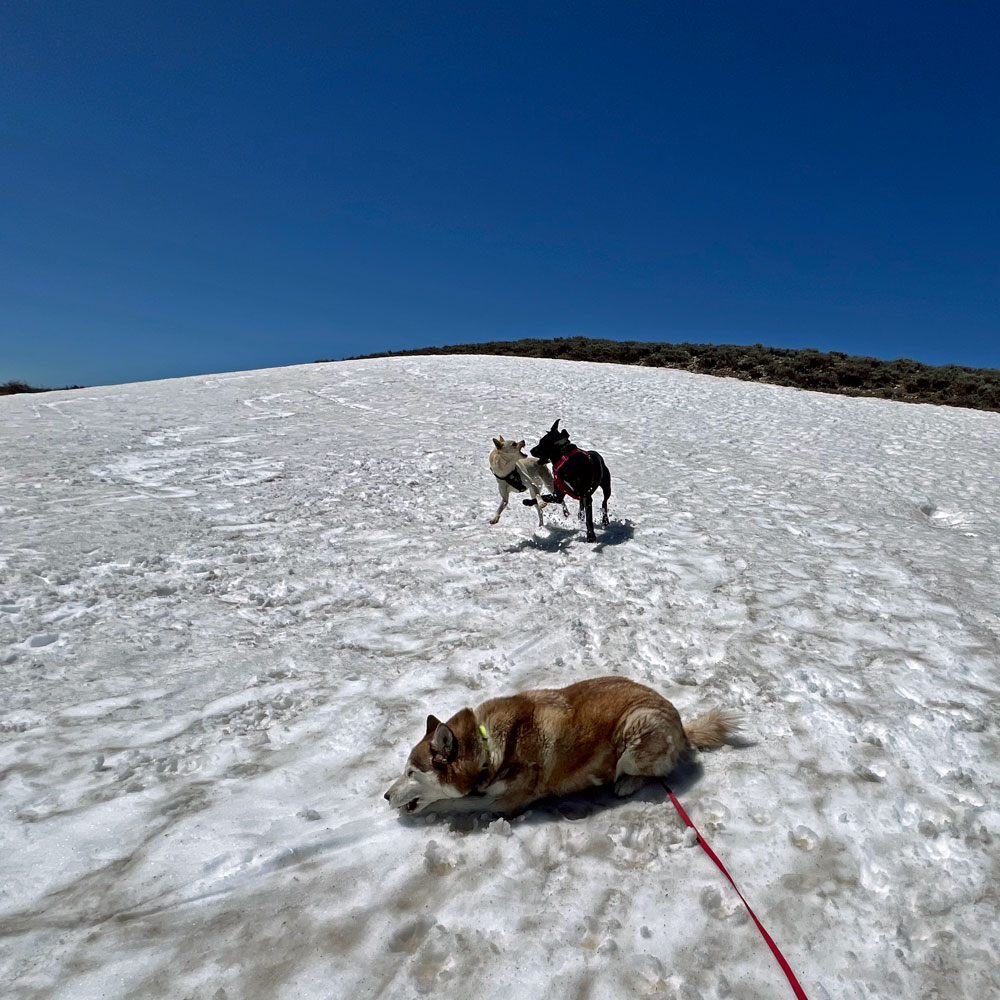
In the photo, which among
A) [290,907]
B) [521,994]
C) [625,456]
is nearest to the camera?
[521,994]

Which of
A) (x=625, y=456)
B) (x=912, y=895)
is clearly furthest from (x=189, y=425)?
(x=912, y=895)

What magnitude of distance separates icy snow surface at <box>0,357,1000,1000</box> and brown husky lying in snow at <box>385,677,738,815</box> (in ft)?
0.54

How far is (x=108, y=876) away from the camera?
9.92 ft

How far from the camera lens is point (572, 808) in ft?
11.7

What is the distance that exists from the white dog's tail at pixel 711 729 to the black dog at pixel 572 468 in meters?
4.79

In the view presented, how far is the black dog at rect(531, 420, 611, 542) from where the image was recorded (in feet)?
28.3

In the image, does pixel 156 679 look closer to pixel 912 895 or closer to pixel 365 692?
pixel 365 692

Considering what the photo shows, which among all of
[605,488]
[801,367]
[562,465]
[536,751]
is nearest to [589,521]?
[605,488]

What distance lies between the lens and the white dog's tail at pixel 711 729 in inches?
158

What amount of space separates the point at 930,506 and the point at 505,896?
12.0m

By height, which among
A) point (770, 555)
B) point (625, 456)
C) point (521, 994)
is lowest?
point (521, 994)

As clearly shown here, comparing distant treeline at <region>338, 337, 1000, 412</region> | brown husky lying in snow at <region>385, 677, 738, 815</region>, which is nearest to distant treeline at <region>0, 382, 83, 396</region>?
distant treeline at <region>338, 337, 1000, 412</region>

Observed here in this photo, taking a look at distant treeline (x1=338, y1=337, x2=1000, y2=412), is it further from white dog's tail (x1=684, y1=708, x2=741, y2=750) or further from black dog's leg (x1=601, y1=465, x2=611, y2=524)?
white dog's tail (x1=684, y1=708, x2=741, y2=750)

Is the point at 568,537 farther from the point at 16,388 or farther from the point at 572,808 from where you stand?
the point at 16,388
